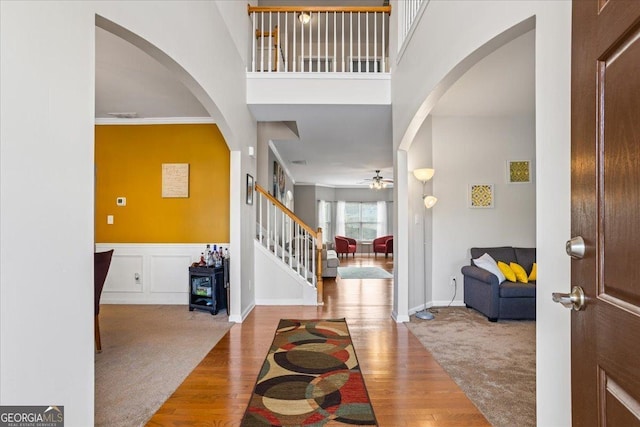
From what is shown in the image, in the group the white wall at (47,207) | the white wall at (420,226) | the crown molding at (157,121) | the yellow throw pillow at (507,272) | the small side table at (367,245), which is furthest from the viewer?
the small side table at (367,245)

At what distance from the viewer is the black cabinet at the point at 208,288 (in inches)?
174

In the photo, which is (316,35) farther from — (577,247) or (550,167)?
(577,247)

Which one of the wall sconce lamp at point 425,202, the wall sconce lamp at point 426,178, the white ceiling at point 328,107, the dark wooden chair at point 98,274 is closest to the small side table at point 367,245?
the white ceiling at point 328,107

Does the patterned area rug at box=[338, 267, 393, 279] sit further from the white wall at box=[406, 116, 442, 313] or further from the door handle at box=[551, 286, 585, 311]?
the door handle at box=[551, 286, 585, 311]

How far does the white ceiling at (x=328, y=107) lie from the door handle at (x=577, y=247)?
2.44 metres

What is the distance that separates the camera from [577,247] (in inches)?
36.7

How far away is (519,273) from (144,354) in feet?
13.7

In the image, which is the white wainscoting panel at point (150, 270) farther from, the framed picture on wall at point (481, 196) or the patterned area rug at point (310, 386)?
the framed picture on wall at point (481, 196)

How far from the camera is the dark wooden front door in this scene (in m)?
0.74

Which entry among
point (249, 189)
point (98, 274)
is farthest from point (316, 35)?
point (98, 274)

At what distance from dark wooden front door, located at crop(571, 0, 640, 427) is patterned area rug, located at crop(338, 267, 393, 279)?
267 inches

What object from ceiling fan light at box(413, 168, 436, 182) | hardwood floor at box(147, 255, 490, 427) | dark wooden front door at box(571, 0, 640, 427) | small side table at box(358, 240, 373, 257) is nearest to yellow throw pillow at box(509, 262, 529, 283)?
ceiling fan light at box(413, 168, 436, 182)

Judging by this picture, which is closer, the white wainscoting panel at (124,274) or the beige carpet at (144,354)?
the beige carpet at (144,354)

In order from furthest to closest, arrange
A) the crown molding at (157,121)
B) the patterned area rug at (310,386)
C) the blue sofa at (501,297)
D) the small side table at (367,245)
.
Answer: the small side table at (367,245) < the crown molding at (157,121) < the blue sofa at (501,297) < the patterned area rug at (310,386)
